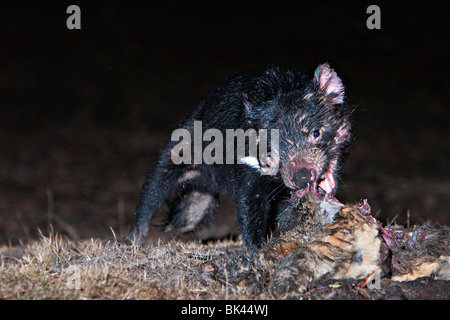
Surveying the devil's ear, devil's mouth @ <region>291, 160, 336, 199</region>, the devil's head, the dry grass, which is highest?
the devil's ear

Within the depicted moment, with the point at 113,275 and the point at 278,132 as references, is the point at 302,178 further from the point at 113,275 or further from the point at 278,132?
the point at 113,275

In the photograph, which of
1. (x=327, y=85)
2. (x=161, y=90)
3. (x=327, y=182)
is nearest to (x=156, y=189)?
(x=327, y=182)

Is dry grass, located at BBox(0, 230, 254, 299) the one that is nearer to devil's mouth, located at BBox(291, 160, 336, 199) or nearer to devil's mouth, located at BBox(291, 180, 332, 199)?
devil's mouth, located at BBox(291, 180, 332, 199)

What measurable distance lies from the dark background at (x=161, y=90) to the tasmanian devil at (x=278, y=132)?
457 millimetres

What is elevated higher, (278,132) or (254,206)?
(278,132)

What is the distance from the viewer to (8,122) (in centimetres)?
1520

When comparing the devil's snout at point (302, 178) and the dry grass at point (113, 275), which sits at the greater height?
the devil's snout at point (302, 178)

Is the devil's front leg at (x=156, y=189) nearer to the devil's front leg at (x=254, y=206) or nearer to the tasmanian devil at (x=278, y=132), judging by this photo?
the tasmanian devil at (x=278, y=132)

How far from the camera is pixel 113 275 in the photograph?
395cm

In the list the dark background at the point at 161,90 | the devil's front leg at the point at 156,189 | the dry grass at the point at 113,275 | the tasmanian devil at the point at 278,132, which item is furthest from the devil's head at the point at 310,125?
the devil's front leg at the point at 156,189

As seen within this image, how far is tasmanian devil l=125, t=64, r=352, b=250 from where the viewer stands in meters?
4.71

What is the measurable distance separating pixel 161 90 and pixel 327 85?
13269 mm

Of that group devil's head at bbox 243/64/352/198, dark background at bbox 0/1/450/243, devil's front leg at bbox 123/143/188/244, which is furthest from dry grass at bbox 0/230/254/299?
dark background at bbox 0/1/450/243

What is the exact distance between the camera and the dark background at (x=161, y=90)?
10898mm
